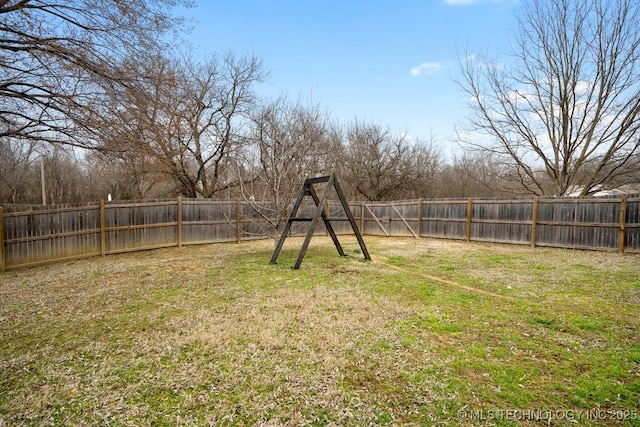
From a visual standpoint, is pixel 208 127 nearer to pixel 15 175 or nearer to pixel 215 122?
pixel 215 122

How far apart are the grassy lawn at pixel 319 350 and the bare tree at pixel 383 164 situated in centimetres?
1549

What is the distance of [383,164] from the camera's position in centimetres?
2081

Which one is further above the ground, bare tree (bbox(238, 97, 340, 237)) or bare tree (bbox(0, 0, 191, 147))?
bare tree (bbox(0, 0, 191, 147))

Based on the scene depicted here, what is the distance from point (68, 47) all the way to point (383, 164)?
18143mm

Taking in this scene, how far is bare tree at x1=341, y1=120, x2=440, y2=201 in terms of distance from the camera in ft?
67.7

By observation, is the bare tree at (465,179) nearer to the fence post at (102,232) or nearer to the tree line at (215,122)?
the tree line at (215,122)

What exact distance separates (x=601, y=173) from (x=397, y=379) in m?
15.4

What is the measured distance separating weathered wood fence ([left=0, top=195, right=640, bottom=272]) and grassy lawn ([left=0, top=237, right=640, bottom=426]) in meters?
1.75

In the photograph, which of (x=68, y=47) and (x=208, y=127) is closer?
(x=68, y=47)

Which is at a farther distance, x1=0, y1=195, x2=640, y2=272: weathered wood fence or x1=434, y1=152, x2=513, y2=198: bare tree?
x1=434, y1=152, x2=513, y2=198: bare tree

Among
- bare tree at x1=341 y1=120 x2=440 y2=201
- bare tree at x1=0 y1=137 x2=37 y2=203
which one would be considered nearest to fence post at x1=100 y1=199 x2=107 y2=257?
bare tree at x1=341 y1=120 x2=440 y2=201

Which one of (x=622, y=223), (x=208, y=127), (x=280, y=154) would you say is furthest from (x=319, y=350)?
(x=208, y=127)

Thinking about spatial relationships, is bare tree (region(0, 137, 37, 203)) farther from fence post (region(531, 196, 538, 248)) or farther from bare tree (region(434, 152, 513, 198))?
bare tree (region(434, 152, 513, 198))

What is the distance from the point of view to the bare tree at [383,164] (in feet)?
67.7
